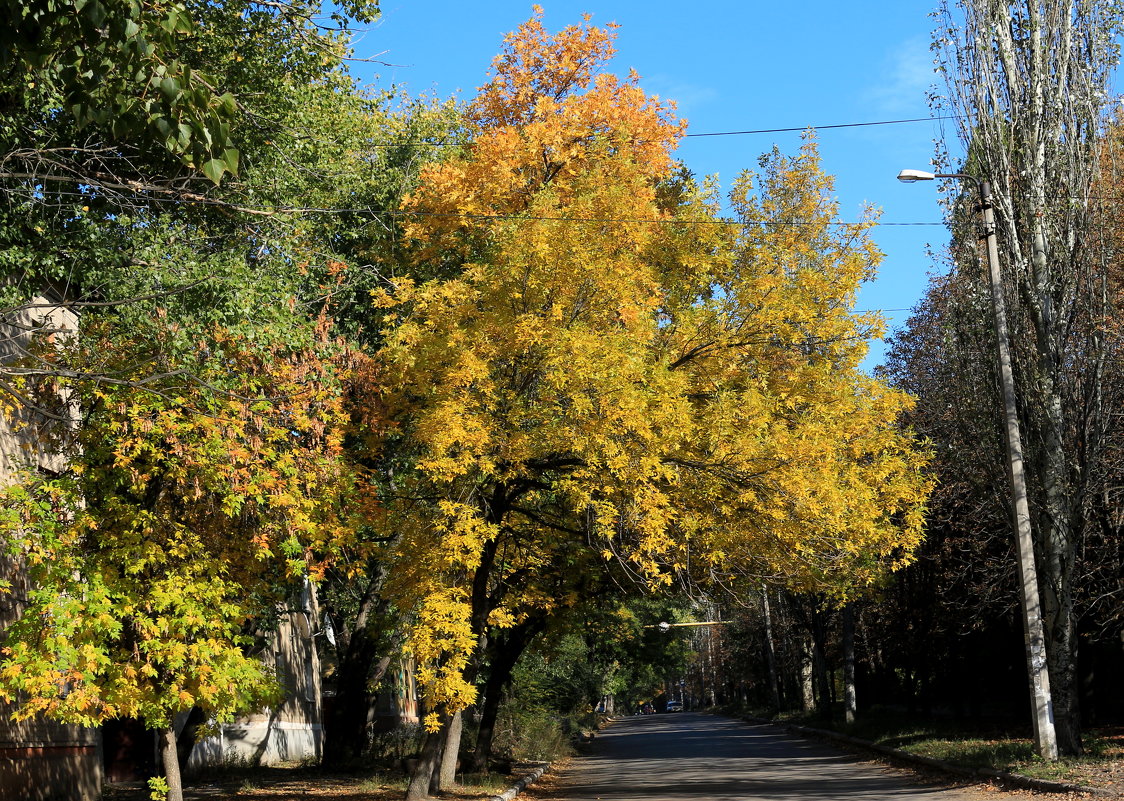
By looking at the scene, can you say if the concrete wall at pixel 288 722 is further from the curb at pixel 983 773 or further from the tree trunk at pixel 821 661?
the tree trunk at pixel 821 661

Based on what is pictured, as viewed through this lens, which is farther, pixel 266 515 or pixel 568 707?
pixel 568 707

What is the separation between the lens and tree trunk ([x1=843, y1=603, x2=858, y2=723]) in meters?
36.2

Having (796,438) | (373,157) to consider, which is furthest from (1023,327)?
(373,157)

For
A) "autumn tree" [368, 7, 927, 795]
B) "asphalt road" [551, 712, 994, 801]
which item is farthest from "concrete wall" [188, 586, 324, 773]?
"autumn tree" [368, 7, 927, 795]

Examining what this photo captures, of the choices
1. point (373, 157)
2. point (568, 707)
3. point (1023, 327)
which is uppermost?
point (373, 157)

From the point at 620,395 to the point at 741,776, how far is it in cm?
1239

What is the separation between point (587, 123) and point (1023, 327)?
9.87m

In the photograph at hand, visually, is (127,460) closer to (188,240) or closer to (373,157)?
(188,240)

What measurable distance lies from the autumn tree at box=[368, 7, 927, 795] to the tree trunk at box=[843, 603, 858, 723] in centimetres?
1580

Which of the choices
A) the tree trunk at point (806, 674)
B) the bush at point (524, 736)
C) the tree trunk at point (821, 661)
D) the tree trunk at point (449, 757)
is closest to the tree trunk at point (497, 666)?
the tree trunk at point (449, 757)

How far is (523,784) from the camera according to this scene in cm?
2266

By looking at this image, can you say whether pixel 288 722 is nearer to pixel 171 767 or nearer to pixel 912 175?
pixel 171 767

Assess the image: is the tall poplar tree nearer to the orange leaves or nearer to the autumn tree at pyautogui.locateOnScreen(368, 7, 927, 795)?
the autumn tree at pyautogui.locateOnScreen(368, 7, 927, 795)

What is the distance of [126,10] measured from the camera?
18.7ft
